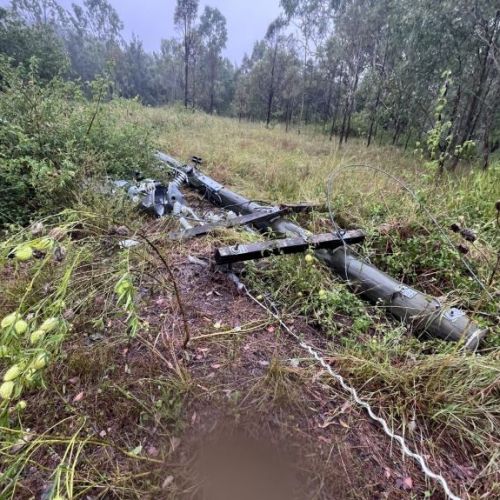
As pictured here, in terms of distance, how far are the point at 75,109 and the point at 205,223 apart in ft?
7.30

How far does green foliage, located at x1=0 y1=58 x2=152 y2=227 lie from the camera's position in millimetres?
2244

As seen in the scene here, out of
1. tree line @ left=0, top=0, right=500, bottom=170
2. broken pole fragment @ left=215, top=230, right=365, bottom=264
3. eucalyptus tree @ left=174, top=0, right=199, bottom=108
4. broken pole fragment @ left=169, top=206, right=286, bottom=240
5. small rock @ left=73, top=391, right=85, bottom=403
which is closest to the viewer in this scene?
small rock @ left=73, top=391, right=85, bottom=403

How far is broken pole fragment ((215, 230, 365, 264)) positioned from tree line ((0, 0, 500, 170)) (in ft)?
5.31

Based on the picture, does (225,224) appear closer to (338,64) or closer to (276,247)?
(276,247)

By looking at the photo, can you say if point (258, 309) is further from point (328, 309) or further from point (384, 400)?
point (384, 400)

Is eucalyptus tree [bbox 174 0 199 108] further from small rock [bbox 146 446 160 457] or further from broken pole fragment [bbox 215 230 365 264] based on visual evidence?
small rock [bbox 146 446 160 457]

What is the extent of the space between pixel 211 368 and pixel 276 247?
881mm

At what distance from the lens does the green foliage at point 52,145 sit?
7.36 ft

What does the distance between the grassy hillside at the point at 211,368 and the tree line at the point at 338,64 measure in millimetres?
1964

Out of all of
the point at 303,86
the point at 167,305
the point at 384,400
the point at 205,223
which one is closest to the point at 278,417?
the point at 384,400

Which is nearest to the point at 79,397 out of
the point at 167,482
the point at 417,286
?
the point at 167,482

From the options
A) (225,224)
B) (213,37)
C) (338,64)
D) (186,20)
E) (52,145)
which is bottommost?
(225,224)

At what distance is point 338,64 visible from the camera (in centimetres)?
1399

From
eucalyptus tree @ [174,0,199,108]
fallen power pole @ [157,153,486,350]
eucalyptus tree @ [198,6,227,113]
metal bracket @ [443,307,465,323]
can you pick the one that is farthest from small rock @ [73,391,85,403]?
eucalyptus tree @ [198,6,227,113]
